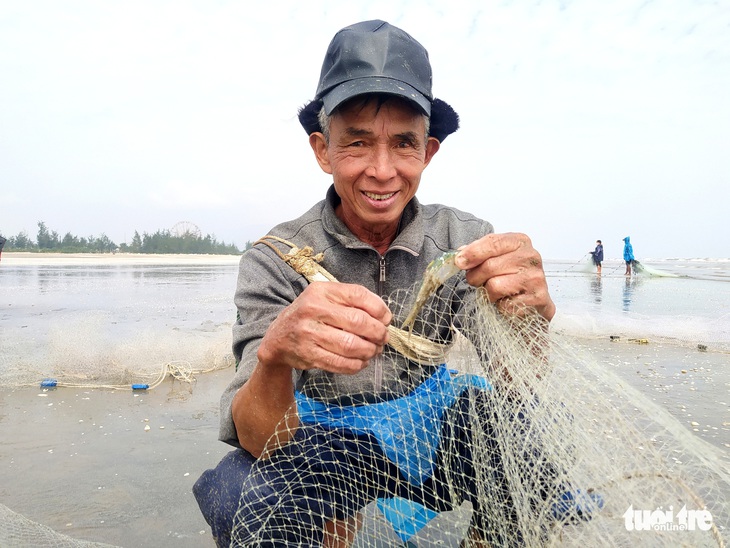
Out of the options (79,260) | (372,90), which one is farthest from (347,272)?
(79,260)

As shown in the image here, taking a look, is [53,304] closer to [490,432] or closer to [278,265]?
[278,265]

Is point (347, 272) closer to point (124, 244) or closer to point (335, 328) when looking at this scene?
point (335, 328)

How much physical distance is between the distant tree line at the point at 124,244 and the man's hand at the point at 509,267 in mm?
62322

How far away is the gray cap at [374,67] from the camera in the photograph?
197 cm

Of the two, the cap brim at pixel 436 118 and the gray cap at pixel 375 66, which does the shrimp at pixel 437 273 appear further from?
the cap brim at pixel 436 118

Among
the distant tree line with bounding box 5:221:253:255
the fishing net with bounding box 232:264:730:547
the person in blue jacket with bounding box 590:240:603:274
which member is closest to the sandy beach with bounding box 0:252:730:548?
the fishing net with bounding box 232:264:730:547

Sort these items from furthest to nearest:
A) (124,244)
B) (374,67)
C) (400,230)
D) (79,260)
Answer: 1. (124,244)
2. (79,260)
3. (400,230)
4. (374,67)

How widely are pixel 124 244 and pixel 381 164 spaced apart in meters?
75.9

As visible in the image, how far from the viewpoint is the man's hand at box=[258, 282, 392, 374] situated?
4.62 ft

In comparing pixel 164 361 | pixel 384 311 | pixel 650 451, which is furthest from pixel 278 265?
pixel 164 361

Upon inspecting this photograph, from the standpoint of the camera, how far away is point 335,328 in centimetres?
142

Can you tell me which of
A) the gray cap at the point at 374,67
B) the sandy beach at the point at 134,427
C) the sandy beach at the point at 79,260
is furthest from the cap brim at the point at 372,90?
the sandy beach at the point at 79,260

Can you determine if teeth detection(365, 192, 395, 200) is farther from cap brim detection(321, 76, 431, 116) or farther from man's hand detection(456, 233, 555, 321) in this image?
man's hand detection(456, 233, 555, 321)

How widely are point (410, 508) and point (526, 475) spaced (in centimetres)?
62
